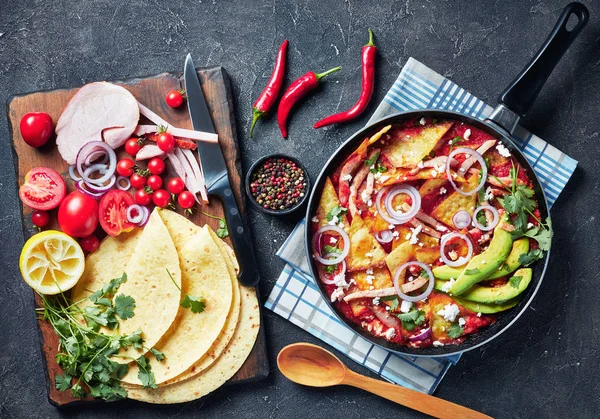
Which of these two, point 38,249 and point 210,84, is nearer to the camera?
point 38,249

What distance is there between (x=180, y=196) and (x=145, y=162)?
435 millimetres

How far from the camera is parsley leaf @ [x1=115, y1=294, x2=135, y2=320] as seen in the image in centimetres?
462

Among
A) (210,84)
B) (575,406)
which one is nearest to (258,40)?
(210,84)

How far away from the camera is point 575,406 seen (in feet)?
16.2

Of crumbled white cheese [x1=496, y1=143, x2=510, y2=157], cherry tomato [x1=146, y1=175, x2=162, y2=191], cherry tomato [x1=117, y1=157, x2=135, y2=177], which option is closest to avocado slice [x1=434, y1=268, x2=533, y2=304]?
crumbled white cheese [x1=496, y1=143, x2=510, y2=157]

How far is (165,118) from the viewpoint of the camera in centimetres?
485

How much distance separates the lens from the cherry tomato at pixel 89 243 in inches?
186

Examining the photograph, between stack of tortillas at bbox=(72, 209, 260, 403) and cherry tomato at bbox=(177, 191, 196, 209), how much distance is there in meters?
0.12

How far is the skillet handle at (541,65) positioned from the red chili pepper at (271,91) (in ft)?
6.01

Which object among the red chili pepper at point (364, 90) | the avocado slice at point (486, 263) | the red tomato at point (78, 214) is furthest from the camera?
the red chili pepper at point (364, 90)

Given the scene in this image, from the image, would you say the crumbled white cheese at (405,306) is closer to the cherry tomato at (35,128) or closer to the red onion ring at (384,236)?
the red onion ring at (384,236)

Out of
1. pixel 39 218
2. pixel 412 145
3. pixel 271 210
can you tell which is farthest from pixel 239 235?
pixel 39 218

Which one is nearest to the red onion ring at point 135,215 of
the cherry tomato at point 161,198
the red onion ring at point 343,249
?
the cherry tomato at point 161,198

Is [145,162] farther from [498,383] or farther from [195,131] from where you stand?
[498,383]
